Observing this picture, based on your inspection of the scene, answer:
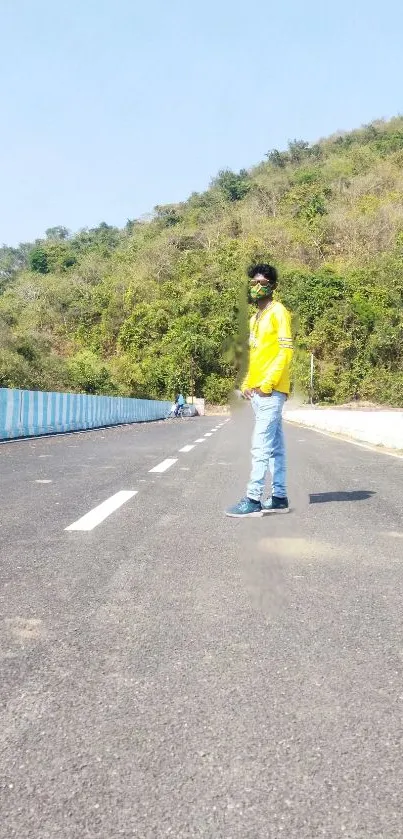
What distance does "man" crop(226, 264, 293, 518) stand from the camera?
21.0ft

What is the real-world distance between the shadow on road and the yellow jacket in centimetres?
152

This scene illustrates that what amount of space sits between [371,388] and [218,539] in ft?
220

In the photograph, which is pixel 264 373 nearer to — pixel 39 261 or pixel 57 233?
pixel 39 261

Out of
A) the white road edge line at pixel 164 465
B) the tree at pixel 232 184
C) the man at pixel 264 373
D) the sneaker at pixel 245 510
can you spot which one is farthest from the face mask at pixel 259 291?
the tree at pixel 232 184

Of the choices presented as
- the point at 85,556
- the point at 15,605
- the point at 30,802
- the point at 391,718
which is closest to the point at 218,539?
the point at 85,556

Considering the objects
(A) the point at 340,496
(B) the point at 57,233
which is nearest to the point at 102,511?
(A) the point at 340,496

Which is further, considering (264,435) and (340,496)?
(340,496)

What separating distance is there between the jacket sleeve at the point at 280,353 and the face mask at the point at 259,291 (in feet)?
0.64

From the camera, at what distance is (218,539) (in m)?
5.36

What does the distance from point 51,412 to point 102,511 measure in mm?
16638

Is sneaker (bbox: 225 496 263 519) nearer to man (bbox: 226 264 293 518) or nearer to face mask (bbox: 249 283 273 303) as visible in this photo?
man (bbox: 226 264 293 518)

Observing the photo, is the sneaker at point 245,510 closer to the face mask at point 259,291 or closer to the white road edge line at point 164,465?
the face mask at point 259,291

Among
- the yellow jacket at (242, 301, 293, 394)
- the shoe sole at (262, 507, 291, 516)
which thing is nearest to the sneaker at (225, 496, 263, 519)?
the shoe sole at (262, 507, 291, 516)

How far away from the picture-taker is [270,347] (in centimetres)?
645
